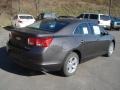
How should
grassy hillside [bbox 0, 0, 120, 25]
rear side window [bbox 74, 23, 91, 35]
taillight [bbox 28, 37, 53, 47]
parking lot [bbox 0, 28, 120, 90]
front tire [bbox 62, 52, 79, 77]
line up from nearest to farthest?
1. parking lot [bbox 0, 28, 120, 90]
2. taillight [bbox 28, 37, 53, 47]
3. front tire [bbox 62, 52, 79, 77]
4. rear side window [bbox 74, 23, 91, 35]
5. grassy hillside [bbox 0, 0, 120, 25]

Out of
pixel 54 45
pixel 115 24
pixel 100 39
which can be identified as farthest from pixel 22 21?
pixel 54 45

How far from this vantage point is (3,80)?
20.5 feet

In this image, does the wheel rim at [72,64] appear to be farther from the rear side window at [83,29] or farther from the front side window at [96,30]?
the front side window at [96,30]

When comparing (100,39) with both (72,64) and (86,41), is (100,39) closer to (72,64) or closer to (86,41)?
(86,41)

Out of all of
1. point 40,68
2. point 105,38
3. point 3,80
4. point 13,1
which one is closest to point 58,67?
point 40,68

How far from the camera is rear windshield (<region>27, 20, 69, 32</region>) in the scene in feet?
22.4

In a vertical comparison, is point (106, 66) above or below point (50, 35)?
below

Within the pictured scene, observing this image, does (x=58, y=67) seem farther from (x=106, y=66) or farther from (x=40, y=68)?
(x=106, y=66)

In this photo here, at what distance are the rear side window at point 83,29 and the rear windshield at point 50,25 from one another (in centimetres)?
39

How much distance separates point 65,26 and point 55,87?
180 cm

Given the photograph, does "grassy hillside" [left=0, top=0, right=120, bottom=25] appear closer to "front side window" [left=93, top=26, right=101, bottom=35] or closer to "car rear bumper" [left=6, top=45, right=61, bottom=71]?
"front side window" [left=93, top=26, right=101, bottom=35]

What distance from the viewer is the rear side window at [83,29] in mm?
7174

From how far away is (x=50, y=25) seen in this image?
23.2 feet

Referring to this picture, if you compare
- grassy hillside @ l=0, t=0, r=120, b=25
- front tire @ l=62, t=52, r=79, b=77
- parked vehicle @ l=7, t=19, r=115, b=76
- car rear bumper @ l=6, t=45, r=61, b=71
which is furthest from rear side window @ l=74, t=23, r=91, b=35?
grassy hillside @ l=0, t=0, r=120, b=25
